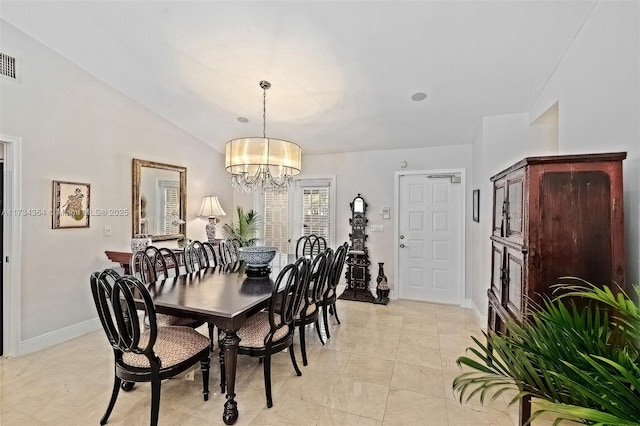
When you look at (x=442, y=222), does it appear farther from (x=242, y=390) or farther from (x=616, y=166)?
(x=242, y=390)

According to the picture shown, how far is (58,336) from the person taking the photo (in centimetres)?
323

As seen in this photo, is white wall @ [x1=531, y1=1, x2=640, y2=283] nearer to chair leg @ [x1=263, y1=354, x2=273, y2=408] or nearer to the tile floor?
the tile floor

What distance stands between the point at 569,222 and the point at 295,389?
2.11 m

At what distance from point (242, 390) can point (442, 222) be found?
361 cm

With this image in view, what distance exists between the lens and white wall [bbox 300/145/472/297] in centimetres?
463

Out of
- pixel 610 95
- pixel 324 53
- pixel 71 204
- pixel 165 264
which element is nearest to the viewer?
pixel 610 95

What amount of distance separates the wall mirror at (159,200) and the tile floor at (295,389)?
4.94 ft

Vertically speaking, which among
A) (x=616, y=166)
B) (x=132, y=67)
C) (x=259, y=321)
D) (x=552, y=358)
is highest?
(x=132, y=67)

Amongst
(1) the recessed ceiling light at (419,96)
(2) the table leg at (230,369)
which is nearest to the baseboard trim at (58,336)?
(2) the table leg at (230,369)

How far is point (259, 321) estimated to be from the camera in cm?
249

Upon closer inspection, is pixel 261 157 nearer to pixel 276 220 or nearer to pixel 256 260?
pixel 256 260

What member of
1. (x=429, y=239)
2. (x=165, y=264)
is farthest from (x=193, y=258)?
(x=429, y=239)

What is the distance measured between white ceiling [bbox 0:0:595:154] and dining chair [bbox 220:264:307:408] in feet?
6.42

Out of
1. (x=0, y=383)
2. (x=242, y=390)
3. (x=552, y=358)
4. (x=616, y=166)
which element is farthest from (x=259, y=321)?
(x=616, y=166)
